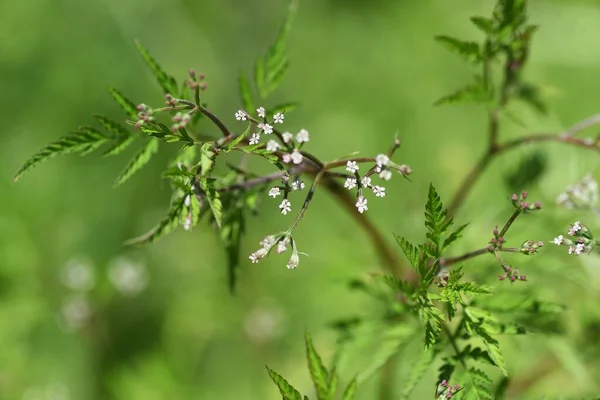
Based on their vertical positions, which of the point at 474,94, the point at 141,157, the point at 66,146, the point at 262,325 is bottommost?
the point at 66,146

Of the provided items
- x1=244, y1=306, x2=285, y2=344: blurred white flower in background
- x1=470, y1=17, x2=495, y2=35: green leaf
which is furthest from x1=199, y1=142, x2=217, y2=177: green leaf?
x1=244, y1=306, x2=285, y2=344: blurred white flower in background

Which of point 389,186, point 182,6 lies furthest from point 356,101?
point 182,6

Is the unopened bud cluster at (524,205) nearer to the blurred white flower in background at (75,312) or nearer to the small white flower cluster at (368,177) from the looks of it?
the small white flower cluster at (368,177)

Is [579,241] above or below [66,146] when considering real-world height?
above

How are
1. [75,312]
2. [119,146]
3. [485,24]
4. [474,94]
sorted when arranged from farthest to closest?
[75,312], [474,94], [485,24], [119,146]

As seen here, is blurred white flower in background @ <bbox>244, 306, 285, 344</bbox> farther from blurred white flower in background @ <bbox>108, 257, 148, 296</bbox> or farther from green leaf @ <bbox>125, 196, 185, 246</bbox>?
green leaf @ <bbox>125, 196, 185, 246</bbox>

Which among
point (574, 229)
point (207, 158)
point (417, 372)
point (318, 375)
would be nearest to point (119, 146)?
point (207, 158)

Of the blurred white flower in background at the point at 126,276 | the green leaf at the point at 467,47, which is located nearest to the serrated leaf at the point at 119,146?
the green leaf at the point at 467,47

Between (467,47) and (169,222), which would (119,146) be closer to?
(169,222)
